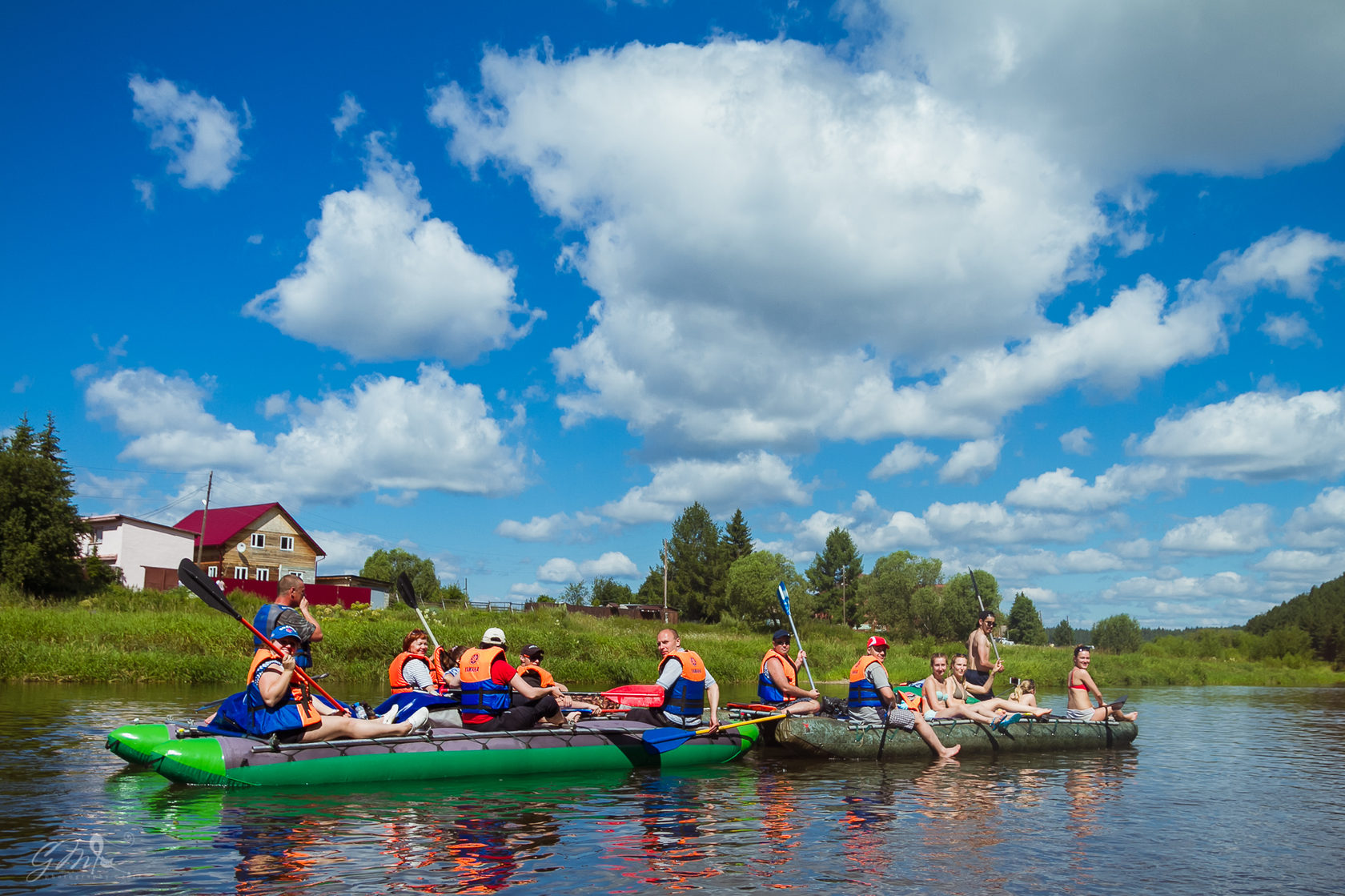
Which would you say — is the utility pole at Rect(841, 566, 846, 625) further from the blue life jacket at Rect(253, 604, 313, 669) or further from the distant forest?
the blue life jacket at Rect(253, 604, 313, 669)

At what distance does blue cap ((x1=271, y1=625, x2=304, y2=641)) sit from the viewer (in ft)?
33.3

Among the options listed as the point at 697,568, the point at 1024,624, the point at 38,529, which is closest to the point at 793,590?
the point at 697,568

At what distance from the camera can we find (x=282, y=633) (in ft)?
33.3

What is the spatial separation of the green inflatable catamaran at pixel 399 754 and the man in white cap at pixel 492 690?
31cm

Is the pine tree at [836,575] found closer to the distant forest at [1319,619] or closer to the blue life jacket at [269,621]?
the distant forest at [1319,619]

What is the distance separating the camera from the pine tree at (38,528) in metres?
34.7

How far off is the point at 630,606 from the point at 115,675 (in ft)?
167

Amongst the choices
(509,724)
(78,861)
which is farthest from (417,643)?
(78,861)

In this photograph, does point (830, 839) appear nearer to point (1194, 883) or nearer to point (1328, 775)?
point (1194, 883)

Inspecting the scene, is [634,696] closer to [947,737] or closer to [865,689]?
[865,689]

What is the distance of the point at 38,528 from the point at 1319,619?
295 ft

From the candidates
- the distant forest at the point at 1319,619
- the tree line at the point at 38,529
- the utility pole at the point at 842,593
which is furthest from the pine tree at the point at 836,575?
the tree line at the point at 38,529

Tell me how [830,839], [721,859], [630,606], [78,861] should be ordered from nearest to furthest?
[78,861]
[721,859]
[830,839]
[630,606]

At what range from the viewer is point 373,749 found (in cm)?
1096
